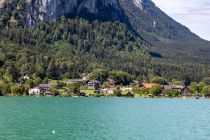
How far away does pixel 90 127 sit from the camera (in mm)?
83125

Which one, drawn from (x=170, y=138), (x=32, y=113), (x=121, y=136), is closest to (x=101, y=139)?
(x=121, y=136)

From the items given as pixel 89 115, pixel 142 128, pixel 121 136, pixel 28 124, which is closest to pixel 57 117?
pixel 89 115

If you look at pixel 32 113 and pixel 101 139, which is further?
pixel 32 113

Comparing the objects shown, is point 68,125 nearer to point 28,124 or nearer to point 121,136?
point 28,124

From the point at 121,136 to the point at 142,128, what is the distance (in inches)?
446

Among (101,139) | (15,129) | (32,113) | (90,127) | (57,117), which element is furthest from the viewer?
(32,113)

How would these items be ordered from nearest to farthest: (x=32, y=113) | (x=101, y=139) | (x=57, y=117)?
1. (x=101, y=139)
2. (x=57, y=117)
3. (x=32, y=113)

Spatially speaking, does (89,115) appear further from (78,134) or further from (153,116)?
(78,134)

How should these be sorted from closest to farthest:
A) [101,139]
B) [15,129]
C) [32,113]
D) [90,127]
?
[101,139], [15,129], [90,127], [32,113]

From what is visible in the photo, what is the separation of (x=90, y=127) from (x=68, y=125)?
13.4ft

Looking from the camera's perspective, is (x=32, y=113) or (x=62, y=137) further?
(x=32, y=113)

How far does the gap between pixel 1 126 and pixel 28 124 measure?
228 inches

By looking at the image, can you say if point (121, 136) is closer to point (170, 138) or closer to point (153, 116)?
point (170, 138)

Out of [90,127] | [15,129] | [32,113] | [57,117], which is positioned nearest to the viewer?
[15,129]
